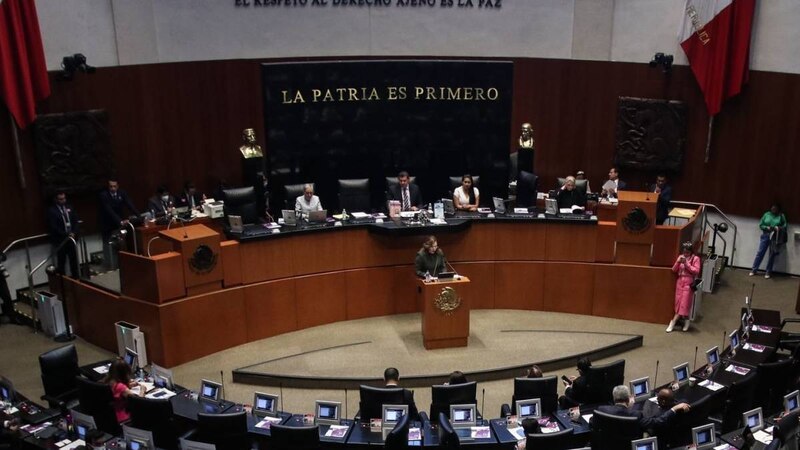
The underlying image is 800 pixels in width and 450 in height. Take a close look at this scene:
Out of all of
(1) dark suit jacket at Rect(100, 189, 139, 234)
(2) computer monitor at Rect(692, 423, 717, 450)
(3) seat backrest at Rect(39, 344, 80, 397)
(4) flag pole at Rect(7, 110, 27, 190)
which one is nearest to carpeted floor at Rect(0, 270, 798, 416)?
(3) seat backrest at Rect(39, 344, 80, 397)

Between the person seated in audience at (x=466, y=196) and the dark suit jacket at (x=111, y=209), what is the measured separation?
18.6 ft

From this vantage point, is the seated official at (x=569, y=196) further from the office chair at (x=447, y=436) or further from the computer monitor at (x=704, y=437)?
the office chair at (x=447, y=436)

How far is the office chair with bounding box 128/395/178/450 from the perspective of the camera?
27.0 feet

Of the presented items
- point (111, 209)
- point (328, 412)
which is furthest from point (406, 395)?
point (111, 209)

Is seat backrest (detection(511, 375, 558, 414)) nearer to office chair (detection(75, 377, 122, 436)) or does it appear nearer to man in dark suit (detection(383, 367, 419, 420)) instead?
→ man in dark suit (detection(383, 367, 419, 420))

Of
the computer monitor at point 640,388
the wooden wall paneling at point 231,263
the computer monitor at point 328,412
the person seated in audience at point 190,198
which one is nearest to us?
the computer monitor at point 328,412

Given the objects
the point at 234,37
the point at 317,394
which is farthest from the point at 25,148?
the point at 317,394

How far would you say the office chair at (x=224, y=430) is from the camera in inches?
310

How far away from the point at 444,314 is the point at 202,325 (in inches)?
142

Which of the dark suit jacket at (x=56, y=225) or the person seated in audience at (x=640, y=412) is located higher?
the dark suit jacket at (x=56, y=225)

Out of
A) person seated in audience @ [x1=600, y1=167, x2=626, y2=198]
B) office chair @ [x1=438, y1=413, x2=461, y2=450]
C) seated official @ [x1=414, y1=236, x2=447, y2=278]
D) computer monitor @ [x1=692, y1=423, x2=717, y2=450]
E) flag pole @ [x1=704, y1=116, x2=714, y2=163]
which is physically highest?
flag pole @ [x1=704, y1=116, x2=714, y2=163]

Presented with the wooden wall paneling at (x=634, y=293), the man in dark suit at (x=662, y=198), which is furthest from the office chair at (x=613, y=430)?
the man in dark suit at (x=662, y=198)

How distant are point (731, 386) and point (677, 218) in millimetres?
6131

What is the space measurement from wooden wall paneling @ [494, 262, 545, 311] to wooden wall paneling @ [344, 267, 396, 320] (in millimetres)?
1851
